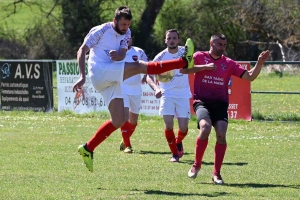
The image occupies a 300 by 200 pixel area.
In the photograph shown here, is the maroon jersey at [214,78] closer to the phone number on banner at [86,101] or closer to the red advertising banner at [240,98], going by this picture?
the red advertising banner at [240,98]

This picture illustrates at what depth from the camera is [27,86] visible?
19703 mm

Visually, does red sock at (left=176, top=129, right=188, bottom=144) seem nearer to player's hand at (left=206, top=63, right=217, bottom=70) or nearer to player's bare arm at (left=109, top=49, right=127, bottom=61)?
player's hand at (left=206, top=63, right=217, bottom=70)

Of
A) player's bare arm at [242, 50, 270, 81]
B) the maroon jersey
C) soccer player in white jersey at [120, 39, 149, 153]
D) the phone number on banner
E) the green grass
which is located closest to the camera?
the green grass

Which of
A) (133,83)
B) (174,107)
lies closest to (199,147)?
(174,107)

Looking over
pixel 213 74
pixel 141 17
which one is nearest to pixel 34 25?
pixel 141 17

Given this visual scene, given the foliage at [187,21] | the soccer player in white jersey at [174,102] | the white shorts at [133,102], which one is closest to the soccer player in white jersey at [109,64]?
the soccer player in white jersey at [174,102]

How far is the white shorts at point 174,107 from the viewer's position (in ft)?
36.1

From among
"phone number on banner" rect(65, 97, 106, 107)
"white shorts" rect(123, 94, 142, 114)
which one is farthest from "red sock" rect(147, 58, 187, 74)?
"phone number on banner" rect(65, 97, 106, 107)

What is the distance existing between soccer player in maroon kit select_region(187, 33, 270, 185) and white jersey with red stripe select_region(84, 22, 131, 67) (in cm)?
106

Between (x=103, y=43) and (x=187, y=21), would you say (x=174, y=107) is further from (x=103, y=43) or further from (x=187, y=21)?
(x=187, y=21)

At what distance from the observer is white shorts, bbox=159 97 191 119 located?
11000mm

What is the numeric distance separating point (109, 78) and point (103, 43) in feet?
1.57

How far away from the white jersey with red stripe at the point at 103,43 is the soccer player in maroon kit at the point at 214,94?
1060 mm

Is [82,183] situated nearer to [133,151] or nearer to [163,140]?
[133,151]
